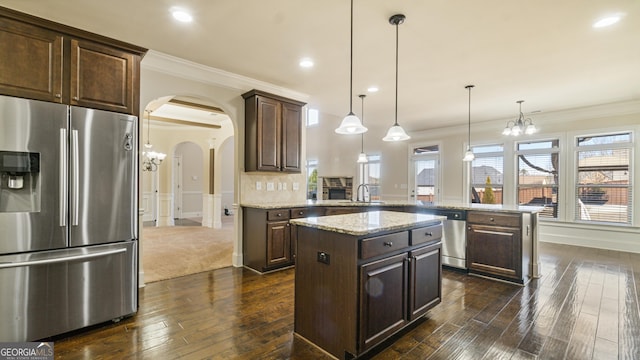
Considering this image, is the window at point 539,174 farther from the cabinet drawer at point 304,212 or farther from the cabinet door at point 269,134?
the cabinet door at point 269,134

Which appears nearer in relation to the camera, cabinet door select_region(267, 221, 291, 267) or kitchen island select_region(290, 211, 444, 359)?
kitchen island select_region(290, 211, 444, 359)

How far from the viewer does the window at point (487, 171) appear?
6734 millimetres

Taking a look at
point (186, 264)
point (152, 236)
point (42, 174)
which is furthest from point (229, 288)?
point (152, 236)

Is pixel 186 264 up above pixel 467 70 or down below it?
below

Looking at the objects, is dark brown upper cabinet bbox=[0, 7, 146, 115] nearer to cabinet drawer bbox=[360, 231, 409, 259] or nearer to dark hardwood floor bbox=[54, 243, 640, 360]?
dark hardwood floor bbox=[54, 243, 640, 360]

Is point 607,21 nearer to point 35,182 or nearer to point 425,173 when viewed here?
point 35,182

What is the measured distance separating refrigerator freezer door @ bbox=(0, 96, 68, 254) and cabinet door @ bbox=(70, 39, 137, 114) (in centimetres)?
22

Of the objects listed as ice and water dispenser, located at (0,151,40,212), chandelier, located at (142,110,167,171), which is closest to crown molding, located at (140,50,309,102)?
ice and water dispenser, located at (0,151,40,212)

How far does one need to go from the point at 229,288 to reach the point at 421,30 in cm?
341

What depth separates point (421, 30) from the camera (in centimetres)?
281

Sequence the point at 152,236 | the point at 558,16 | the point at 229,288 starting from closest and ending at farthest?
the point at 558,16 < the point at 229,288 < the point at 152,236

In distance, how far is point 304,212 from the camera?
4.25 metres

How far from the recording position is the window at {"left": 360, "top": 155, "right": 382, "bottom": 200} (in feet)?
29.0

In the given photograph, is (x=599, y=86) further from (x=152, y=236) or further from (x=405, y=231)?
(x=152, y=236)
